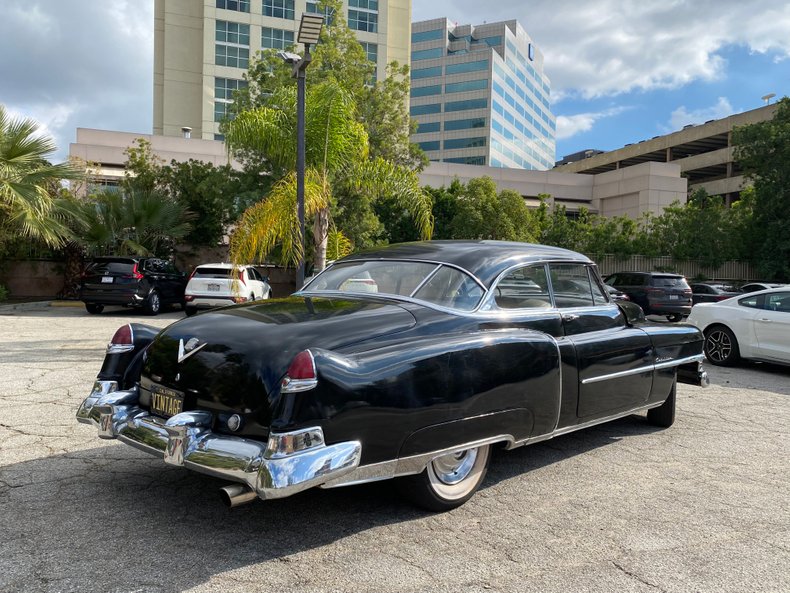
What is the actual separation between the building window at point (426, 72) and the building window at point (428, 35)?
5.31 m

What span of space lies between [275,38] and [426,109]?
43019mm

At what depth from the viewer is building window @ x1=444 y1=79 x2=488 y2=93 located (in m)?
88.4

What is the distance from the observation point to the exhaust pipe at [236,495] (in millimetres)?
2996

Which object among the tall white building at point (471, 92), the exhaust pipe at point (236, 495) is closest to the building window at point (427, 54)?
the tall white building at point (471, 92)

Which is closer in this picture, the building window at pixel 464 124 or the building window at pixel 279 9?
the building window at pixel 279 9

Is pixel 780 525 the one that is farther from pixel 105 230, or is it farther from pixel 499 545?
pixel 105 230

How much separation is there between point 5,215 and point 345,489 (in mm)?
17513

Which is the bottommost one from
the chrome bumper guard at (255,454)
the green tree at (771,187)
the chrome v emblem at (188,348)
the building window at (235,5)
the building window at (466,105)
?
the chrome bumper guard at (255,454)

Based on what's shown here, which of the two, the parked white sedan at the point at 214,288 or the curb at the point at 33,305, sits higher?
the parked white sedan at the point at 214,288

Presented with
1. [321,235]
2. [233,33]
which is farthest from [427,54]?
[321,235]

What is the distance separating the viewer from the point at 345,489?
4.20 metres

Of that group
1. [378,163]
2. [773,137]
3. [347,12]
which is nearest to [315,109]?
[378,163]

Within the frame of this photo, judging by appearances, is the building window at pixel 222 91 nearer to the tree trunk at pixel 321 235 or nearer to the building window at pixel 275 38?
the building window at pixel 275 38

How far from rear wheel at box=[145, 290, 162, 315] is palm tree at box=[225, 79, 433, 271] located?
6155mm
